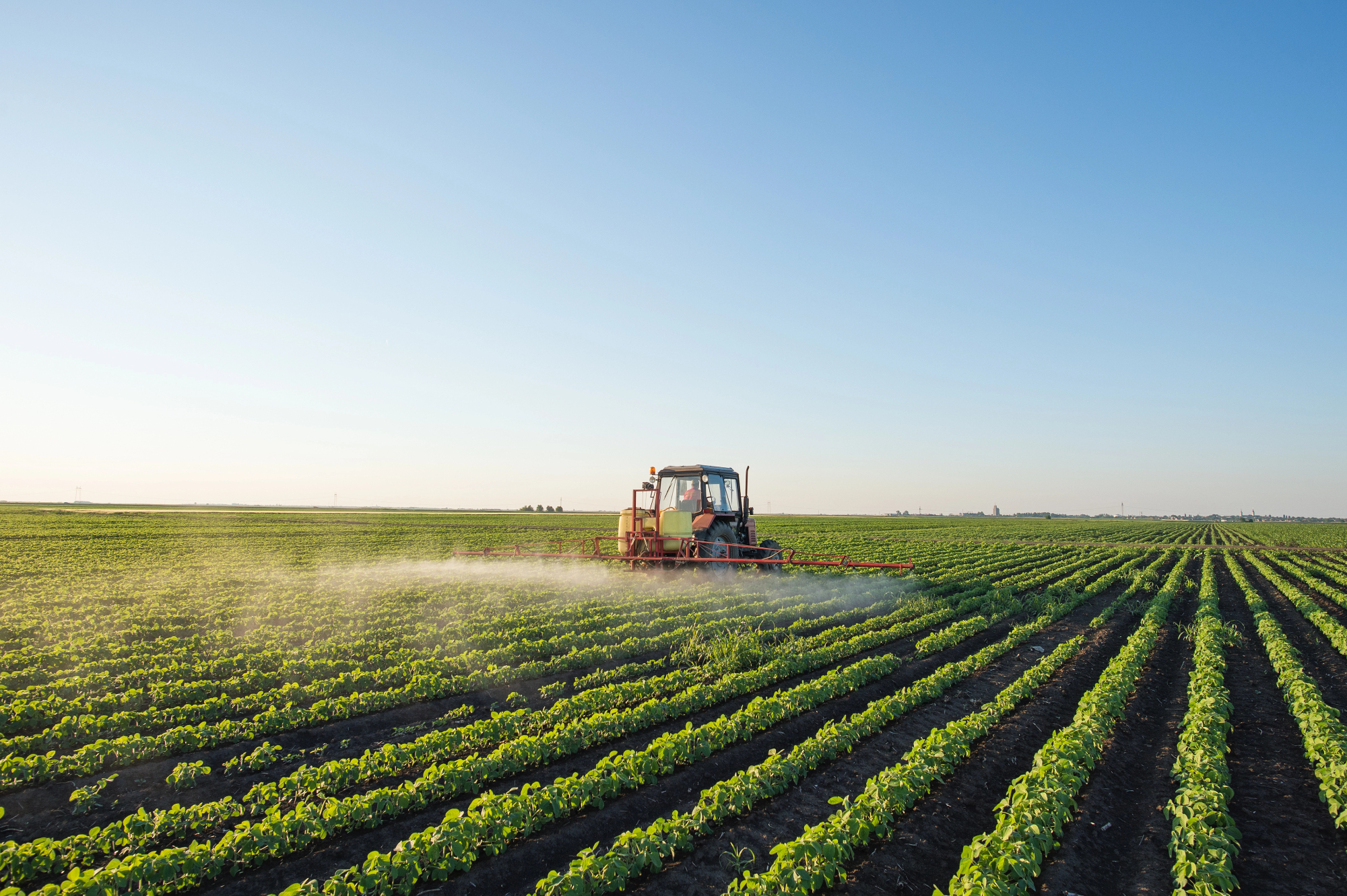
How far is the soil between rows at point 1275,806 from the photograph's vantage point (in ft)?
16.2

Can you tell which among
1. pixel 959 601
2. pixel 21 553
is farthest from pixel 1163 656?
pixel 21 553

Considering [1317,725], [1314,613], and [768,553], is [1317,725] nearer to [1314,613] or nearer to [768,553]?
[768,553]

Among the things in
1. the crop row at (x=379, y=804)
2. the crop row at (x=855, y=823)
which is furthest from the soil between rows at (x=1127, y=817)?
the crop row at (x=379, y=804)

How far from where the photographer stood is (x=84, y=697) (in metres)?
8.39

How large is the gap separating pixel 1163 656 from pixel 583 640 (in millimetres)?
10712

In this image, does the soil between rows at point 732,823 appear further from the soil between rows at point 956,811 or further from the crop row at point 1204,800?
the crop row at point 1204,800

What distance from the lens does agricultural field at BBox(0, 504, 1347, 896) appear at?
4684 millimetres

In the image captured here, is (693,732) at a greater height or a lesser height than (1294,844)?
greater

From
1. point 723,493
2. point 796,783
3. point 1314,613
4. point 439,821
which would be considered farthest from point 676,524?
point 1314,613

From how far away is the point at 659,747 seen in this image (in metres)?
6.34

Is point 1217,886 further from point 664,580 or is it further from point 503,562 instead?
point 503,562

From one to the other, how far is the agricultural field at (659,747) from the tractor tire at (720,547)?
43.7 inches

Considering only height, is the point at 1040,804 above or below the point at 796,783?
above

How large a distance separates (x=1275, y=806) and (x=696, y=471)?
39.9ft
